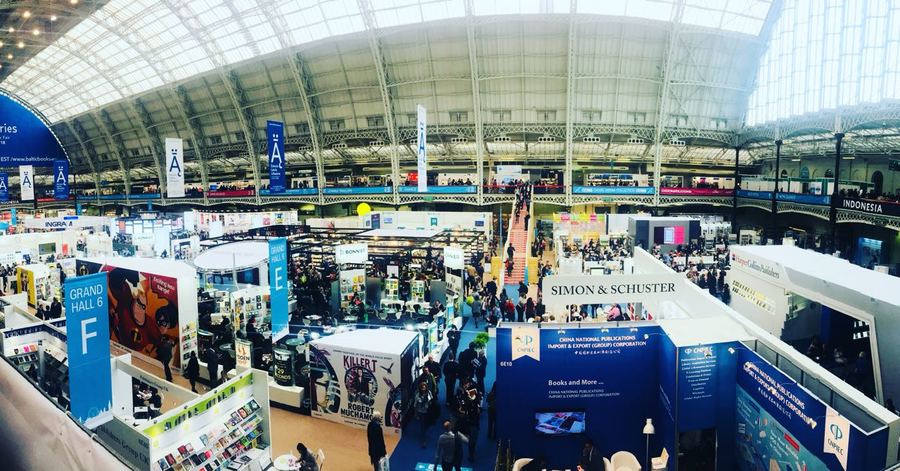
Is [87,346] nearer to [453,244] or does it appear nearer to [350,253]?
[350,253]

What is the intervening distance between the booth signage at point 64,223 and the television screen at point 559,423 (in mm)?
27246

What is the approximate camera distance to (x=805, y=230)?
28.3 meters

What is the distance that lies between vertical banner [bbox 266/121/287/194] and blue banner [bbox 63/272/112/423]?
24.2ft

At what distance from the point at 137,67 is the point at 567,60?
992 inches

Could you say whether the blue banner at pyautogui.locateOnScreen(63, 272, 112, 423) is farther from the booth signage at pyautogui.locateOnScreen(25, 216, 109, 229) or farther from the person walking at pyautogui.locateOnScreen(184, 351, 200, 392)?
the booth signage at pyautogui.locateOnScreen(25, 216, 109, 229)

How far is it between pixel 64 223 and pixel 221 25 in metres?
13.3

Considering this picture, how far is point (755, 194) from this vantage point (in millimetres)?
25781

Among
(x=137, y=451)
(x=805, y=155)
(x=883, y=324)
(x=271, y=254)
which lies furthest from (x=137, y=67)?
(x=805, y=155)

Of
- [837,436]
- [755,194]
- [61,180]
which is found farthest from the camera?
[755,194]

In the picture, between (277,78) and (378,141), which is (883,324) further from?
(277,78)

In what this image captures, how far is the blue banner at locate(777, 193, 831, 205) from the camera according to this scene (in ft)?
66.9

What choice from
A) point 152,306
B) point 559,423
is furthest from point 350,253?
point 559,423

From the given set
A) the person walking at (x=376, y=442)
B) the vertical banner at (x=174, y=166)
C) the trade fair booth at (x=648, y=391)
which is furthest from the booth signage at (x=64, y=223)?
the trade fair booth at (x=648, y=391)

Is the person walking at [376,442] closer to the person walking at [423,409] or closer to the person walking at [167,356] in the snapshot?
the person walking at [423,409]
